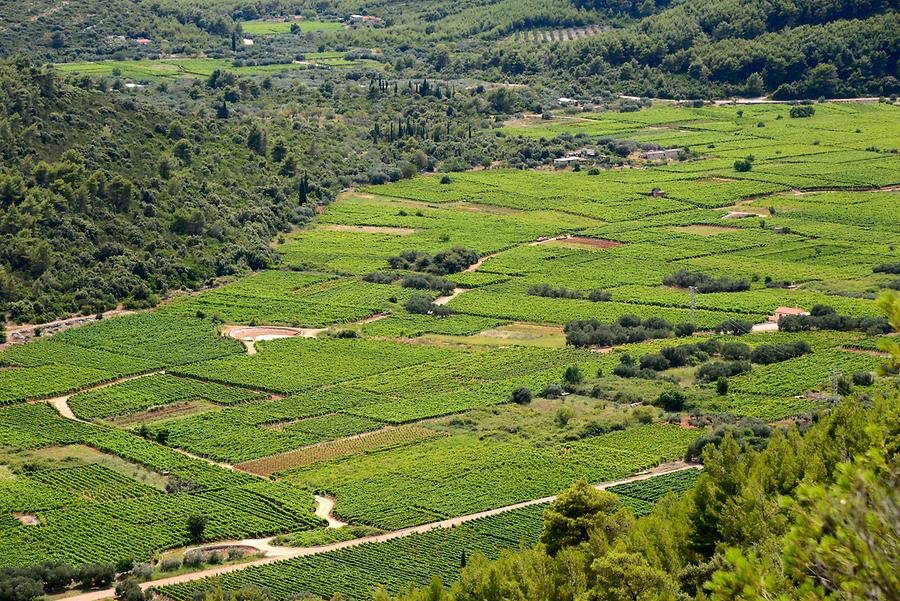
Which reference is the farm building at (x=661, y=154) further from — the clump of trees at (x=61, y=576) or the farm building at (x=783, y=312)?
the clump of trees at (x=61, y=576)

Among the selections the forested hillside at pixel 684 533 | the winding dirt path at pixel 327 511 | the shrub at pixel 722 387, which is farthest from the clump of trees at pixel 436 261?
the forested hillside at pixel 684 533

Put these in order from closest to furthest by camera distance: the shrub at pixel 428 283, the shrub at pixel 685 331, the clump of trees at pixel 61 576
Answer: the clump of trees at pixel 61 576
the shrub at pixel 685 331
the shrub at pixel 428 283

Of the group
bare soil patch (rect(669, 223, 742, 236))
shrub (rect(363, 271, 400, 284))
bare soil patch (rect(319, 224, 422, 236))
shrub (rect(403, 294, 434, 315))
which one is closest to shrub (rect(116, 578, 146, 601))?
shrub (rect(403, 294, 434, 315))

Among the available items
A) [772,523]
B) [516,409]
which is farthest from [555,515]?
[516,409]

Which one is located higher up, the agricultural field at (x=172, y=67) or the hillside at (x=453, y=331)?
the agricultural field at (x=172, y=67)

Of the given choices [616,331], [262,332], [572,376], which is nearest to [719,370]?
[572,376]

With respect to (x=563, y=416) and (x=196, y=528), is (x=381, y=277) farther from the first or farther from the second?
(x=196, y=528)

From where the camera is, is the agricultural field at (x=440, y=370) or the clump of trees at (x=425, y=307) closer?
the agricultural field at (x=440, y=370)
